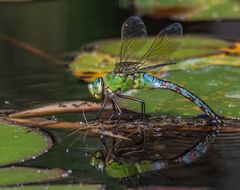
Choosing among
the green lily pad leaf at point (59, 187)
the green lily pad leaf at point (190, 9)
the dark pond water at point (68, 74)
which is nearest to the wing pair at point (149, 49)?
the dark pond water at point (68, 74)

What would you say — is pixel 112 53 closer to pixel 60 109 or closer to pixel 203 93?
pixel 203 93

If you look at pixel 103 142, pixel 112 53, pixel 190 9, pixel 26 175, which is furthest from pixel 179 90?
pixel 190 9

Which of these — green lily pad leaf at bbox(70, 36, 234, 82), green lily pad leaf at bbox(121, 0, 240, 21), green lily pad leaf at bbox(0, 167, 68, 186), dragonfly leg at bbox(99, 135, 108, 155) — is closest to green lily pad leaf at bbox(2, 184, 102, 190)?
green lily pad leaf at bbox(0, 167, 68, 186)

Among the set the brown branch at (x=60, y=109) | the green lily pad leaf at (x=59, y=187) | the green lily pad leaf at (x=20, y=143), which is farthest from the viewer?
the brown branch at (x=60, y=109)

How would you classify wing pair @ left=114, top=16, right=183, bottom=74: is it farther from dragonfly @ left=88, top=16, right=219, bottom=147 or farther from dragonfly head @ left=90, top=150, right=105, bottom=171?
dragonfly head @ left=90, top=150, right=105, bottom=171

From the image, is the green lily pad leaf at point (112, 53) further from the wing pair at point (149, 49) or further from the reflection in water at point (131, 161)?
the reflection in water at point (131, 161)

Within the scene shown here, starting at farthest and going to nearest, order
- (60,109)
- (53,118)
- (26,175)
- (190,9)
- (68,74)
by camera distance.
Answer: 1. (190,9)
2. (68,74)
3. (60,109)
4. (53,118)
5. (26,175)

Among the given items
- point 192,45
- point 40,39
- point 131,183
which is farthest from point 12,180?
point 40,39
